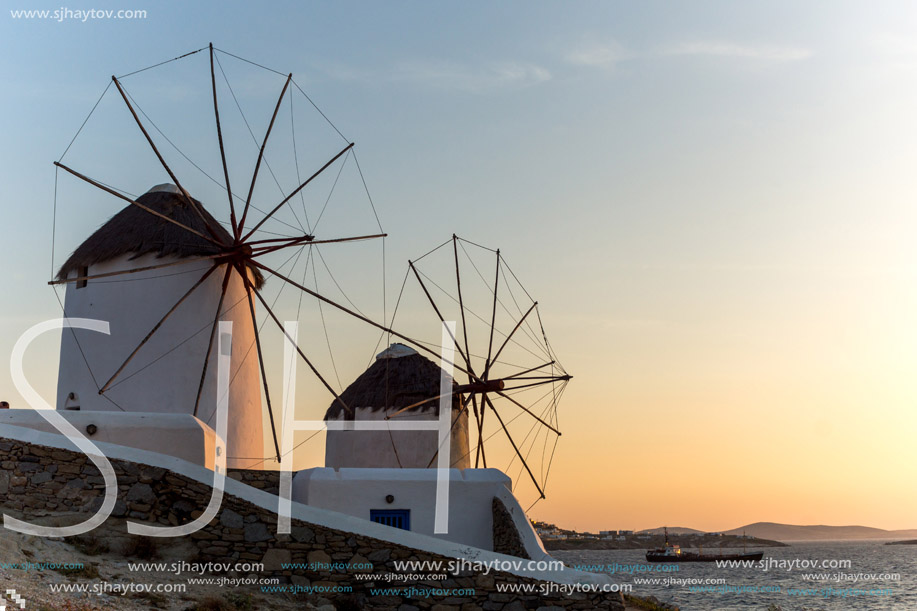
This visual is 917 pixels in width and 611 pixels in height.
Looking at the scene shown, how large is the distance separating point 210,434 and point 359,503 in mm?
2390

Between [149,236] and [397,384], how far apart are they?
8.83m

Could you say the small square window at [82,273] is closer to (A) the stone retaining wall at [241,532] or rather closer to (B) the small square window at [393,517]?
(A) the stone retaining wall at [241,532]

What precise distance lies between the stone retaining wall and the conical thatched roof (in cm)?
481

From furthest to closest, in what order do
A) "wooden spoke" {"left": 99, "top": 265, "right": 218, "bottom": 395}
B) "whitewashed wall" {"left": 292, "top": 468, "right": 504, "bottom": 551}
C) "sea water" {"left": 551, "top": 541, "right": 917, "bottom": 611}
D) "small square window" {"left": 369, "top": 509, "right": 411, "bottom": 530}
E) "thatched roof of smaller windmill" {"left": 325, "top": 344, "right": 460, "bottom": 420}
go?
"sea water" {"left": 551, "top": 541, "right": 917, "bottom": 611} < "thatched roof of smaller windmill" {"left": 325, "top": 344, "right": 460, "bottom": 420} < "small square window" {"left": 369, "top": 509, "right": 411, "bottom": 530} < "whitewashed wall" {"left": 292, "top": 468, "right": 504, "bottom": 551} < "wooden spoke" {"left": 99, "top": 265, "right": 218, "bottom": 395}

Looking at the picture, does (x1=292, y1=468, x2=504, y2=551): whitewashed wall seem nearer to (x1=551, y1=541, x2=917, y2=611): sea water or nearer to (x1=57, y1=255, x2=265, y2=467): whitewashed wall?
(x1=57, y1=255, x2=265, y2=467): whitewashed wall

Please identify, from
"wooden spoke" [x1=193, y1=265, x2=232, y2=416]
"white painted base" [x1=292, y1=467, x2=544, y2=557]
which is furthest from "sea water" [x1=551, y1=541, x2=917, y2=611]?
"wooden spoke" [x1=193, y1=265, x2=232, y2=416]

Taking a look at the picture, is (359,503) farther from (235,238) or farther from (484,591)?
(235,238)

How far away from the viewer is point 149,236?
1498 cm

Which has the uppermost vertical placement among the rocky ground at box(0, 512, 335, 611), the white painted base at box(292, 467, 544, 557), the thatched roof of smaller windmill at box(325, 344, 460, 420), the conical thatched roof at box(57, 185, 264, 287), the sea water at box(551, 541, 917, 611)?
the conical thatched roof at box(57, 185, 264, 287)

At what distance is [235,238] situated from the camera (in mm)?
14867

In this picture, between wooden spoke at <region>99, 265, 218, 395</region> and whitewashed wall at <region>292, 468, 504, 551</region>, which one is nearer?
wooden spoke at <region>99, 265, 218, 395</region>

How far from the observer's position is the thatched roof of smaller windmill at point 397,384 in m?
22.2

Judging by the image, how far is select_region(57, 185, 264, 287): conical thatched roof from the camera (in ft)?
49.1

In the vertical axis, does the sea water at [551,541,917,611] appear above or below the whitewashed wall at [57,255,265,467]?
below
